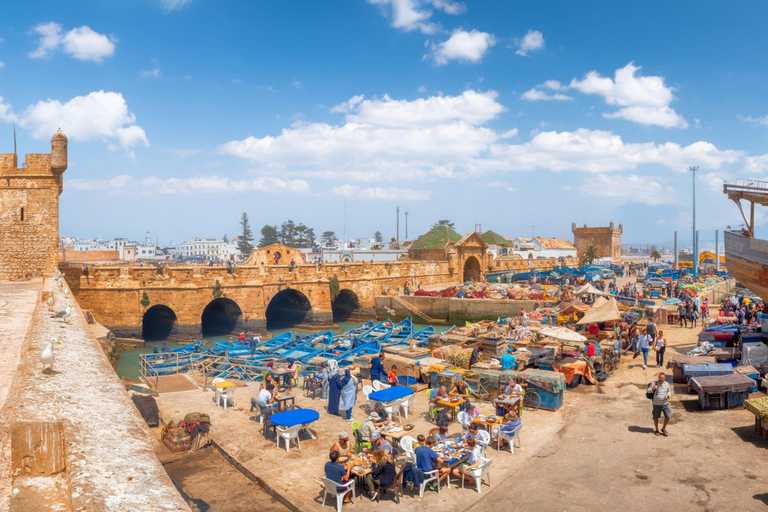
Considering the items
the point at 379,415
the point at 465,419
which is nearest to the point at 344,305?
the point at 379,415

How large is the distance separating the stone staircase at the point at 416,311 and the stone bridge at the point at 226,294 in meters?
2.15

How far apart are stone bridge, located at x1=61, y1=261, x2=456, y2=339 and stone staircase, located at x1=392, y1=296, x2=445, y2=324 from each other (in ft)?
7.07

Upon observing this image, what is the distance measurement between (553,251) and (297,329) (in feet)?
183

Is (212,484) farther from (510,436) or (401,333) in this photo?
(401,333)

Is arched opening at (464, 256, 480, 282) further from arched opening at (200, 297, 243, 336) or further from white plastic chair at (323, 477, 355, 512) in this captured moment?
white plastic chair at (323, 477, 355, 512)

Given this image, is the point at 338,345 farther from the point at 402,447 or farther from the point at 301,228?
the point at 301,228

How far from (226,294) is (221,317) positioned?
5.83 m

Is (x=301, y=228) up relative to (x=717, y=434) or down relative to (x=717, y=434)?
up

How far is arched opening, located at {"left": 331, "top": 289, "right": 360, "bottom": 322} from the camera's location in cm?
3939

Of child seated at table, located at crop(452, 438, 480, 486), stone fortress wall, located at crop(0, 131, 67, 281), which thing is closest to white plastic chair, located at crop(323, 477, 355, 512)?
child seated at table, located at crop(452, 438, 480, 486)

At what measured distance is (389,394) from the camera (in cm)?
1105

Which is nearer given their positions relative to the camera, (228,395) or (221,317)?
(228,395)

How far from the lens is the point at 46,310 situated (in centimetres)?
1429

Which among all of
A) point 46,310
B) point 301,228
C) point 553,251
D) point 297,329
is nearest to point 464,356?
point 46,310
